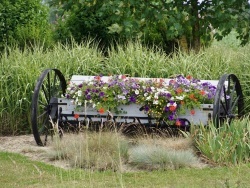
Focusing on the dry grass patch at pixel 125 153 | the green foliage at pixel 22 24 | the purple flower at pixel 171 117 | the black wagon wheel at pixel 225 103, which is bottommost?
the dry grass patch at pixel 125 153

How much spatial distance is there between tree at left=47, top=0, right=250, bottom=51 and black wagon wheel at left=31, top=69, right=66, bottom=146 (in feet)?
8.36

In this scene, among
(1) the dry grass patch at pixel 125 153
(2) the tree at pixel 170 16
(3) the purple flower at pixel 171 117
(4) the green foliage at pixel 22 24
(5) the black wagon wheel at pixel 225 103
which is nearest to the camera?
(1) the dry grass patch at pixel 125 153

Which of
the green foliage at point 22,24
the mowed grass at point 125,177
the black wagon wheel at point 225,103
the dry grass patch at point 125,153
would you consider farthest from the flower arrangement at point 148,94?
the green foliage at point 22,24

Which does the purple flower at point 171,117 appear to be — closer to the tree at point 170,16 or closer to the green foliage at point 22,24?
the tree at point 170,16

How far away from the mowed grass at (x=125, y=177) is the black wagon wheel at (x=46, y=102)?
0.90 meters

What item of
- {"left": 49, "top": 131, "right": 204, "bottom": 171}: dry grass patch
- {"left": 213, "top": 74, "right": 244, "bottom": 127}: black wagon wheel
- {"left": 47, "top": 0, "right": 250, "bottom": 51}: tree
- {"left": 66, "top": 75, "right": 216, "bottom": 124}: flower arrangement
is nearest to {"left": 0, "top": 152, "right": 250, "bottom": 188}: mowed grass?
{"left": 49, "top": 131, "right": 204, "bottom": 171}: dry grass patch

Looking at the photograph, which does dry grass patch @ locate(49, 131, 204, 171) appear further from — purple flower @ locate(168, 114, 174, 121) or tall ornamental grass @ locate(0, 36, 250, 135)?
tall ornamental grass @ locate(0, 36, 250, 135)

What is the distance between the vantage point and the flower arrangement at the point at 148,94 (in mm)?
8227

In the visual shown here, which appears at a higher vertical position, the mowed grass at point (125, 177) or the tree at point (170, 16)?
the tree at point (170, 16)

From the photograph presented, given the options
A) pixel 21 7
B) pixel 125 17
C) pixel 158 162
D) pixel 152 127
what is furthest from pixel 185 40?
pixel 158 162

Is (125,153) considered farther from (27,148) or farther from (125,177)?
(27,148)

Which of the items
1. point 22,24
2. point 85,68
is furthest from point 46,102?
point 22,24

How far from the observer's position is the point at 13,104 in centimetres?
967

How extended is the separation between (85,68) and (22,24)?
3.97 metres
